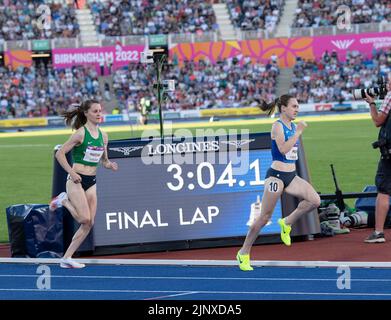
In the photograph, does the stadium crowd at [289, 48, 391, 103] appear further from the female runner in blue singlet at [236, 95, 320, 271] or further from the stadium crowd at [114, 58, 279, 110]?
the female runner in blue singlet at [236, 95, 320, 271]

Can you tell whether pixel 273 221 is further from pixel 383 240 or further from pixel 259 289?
pixel 259 289

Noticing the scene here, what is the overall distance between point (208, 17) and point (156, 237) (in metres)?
47.6

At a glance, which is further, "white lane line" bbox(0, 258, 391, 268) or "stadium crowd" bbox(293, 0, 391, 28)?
"stadium crowd" bbox(293, 0, 391, 28)

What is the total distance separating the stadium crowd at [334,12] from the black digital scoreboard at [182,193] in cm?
4608

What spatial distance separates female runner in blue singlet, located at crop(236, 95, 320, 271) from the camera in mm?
10273

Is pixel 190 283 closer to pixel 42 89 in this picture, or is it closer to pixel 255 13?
pixel 42 89

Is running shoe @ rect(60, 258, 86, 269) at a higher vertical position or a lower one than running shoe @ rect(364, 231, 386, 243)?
Answer: higher

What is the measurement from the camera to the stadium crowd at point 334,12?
189 feet

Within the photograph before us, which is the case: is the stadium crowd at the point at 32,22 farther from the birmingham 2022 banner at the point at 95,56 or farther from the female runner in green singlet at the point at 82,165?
the female runner in green singlet at the point at 82,165

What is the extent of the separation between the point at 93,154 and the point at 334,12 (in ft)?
160

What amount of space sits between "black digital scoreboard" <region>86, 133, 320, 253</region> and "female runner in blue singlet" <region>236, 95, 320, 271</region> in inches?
72.0

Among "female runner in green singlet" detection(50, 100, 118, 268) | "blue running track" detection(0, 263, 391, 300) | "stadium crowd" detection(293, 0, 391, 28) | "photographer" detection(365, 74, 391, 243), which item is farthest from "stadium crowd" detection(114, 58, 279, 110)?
"blue running track" detection(0, 263, 391, 300)

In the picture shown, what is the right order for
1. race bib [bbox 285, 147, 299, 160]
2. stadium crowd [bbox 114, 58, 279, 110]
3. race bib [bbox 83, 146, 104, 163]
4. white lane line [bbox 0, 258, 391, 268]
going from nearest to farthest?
white lane line [bbox 0, 258, 391, 268]
race bib [bbox 285, 147, 299, 160]
race bib [bbox 83, 146, 104, 163]
stadium crowd [bbox 114, 58, 279, 110]

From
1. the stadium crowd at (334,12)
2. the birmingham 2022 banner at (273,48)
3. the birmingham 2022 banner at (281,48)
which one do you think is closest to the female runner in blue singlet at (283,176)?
the birmingham 2022 banner at (273,48)
